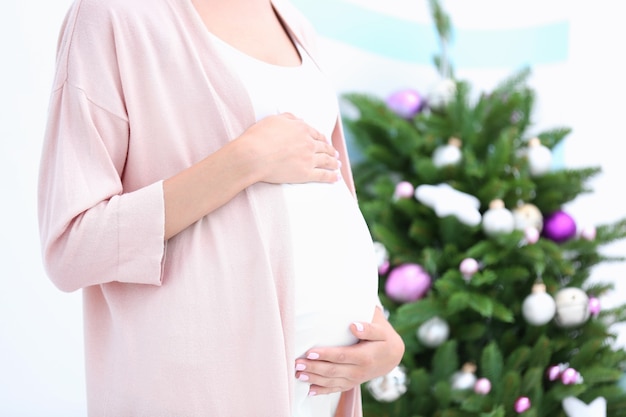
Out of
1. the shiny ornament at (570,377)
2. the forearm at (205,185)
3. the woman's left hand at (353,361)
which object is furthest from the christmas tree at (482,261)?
the forearm at (205,185)

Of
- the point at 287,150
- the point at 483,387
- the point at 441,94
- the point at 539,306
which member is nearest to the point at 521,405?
the point at 483,387

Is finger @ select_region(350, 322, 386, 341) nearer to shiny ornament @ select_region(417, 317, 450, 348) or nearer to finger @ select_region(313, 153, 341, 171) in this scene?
finger @ select_region(313, 153, 341, 171)

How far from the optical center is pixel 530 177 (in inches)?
83.5

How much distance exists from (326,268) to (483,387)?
3.27 ft

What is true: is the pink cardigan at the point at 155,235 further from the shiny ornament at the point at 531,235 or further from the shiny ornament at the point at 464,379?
the shiny ornament at the point at 531,235

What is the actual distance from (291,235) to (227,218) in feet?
0.29

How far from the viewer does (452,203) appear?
1923 millimetres

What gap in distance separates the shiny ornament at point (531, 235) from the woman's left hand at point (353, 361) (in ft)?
3.13

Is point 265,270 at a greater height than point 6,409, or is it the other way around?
point 265,270

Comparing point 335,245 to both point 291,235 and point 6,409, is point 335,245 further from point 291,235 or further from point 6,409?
Result: point 6,409

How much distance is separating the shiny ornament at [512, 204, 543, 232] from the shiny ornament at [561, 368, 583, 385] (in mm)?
386

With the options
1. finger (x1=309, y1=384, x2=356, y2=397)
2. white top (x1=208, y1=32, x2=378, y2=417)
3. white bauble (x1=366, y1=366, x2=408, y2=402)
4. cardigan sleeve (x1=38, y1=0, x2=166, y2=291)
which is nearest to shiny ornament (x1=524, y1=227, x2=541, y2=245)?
white bauble (x1=366, y1=366, x2=408, y2=402)

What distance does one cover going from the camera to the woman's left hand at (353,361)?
1000 millimetres

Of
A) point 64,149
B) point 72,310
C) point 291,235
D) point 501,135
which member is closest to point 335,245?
point 291,235
